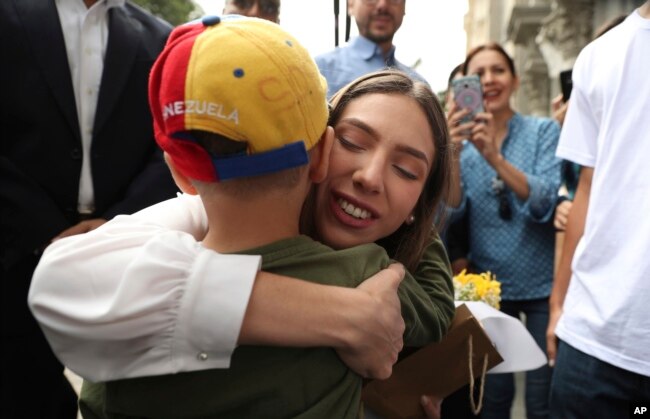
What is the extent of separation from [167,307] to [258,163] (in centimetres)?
26

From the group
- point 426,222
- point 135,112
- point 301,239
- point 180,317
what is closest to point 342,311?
point 301,239

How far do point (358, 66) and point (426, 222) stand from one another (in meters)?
1.96

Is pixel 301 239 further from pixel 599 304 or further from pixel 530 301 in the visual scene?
pixel 530 301

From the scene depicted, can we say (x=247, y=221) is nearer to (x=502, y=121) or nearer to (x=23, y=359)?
(x=23, y=359)

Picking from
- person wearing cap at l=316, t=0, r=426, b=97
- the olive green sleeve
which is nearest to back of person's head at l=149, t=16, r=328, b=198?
the olive green sleeve

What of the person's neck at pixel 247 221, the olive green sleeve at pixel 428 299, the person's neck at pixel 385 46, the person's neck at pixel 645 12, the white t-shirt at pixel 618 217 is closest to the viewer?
the person's neck at pixel 247 221

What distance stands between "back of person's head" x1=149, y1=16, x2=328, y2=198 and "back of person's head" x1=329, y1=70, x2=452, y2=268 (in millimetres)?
412

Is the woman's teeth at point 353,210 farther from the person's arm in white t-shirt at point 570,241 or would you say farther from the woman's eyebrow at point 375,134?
the person's arm in white t-shirt at point 570,241

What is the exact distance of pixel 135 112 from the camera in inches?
109

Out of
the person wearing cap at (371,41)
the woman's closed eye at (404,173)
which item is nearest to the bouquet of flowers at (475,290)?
the woman's closed eye at (404,173)

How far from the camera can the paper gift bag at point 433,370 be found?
162cm

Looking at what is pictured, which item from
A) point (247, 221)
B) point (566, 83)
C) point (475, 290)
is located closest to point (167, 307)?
point (247, 221)

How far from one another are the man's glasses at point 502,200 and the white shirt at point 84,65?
77.9 inches

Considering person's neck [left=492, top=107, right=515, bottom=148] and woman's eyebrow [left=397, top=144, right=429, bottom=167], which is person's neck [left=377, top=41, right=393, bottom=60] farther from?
woman's eyebrow [left=397, top=144, right=429, bottom=167]
